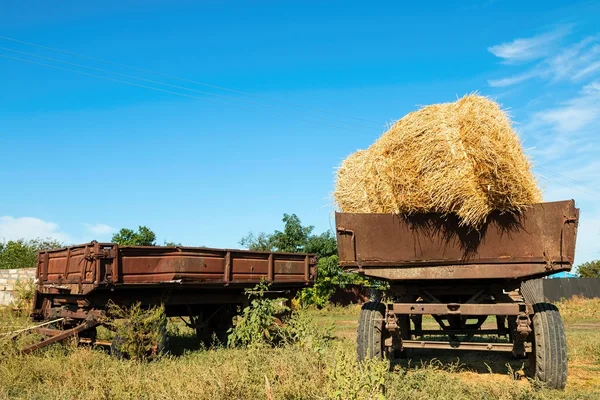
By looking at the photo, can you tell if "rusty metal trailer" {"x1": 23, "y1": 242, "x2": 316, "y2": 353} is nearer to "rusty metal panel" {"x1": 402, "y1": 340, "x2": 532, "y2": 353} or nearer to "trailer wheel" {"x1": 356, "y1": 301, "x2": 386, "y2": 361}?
"trailer wheel" {"x1": 356, "y1": 301, "x2": 386, "y2": 361}

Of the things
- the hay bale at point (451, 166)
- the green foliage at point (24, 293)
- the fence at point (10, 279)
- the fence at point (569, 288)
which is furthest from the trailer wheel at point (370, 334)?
the fence at point (569, 288)

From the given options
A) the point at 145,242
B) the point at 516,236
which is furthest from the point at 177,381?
the point at 145,242

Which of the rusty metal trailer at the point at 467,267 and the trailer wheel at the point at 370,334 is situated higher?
the rusty metal trailer at the point at 467,267

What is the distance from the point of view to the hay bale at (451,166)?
6316mm

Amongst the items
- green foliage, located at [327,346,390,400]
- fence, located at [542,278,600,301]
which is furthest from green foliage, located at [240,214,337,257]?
green foliage, located at [327,346,390,400]

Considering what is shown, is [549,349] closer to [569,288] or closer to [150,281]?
[150,281]

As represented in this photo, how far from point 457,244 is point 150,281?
17.5ft

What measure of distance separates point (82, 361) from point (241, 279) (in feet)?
11.9

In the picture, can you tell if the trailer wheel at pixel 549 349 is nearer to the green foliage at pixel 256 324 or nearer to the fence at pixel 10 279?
the green foliage at pixel 256 324

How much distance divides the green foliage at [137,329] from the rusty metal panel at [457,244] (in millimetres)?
3726

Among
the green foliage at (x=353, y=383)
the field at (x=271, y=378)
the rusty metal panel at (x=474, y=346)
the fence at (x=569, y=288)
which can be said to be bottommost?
the field at (x=271, y=378)

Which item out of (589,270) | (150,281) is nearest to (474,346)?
(150,281)

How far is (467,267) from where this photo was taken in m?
6.70

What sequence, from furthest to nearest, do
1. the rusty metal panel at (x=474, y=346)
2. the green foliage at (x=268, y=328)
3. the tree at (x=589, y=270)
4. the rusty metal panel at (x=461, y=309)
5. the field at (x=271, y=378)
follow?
1. the tree at (x=589, y=270)
2. the green foliage at (x=268, y=328)
3. the rusty metal panel at (x=474, y=346)
4. the rusty metal panel at (x=461, y=309)
5. the field at (x=271, y=378)
